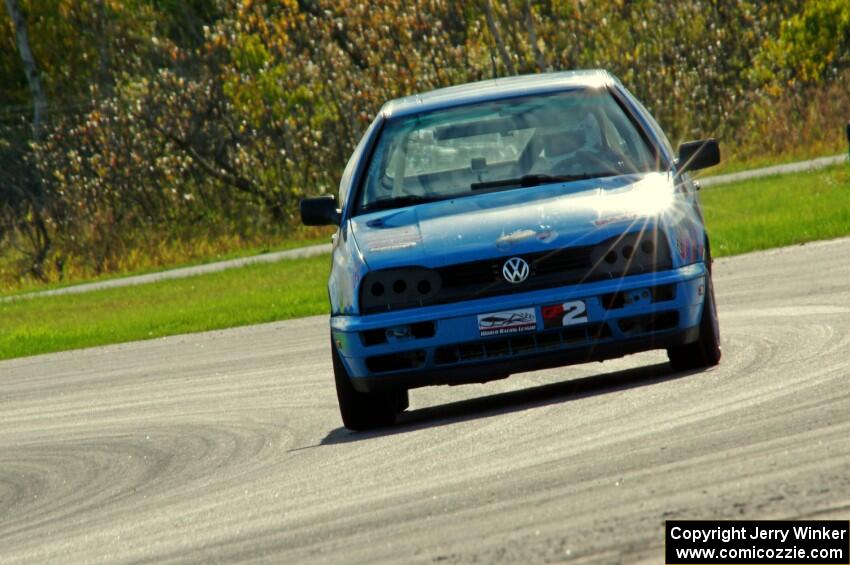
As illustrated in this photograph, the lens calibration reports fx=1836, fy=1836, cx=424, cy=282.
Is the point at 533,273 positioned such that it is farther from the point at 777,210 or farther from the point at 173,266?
the point at 173,266

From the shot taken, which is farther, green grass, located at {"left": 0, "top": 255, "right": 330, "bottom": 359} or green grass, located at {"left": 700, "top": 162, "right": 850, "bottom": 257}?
green grass, located at {"left": 0, "top": 255, "right": 330, "bottom": 359}

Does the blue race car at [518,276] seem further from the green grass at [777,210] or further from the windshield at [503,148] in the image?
the green grass at [777,210]

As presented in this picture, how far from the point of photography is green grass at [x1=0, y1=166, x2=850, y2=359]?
19656 mm

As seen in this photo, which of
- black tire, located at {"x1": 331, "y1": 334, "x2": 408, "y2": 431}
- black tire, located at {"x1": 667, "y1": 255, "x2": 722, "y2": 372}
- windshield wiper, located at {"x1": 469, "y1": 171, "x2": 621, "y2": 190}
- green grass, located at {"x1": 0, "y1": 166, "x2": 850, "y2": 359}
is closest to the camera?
black tire, located at {"x1": 667, "y1": 255, "x2": 722, "y2": 372}

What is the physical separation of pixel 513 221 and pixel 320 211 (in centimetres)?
148

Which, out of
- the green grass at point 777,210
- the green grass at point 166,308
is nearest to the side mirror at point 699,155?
the green grass at point 777,210

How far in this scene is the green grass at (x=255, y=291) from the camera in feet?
Answer: 64.5

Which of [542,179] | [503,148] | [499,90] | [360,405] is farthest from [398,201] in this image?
[360,405]

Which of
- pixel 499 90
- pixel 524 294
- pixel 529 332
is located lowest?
pixel 529 332

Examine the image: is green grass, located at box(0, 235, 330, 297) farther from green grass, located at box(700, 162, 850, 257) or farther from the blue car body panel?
the blue car body panel

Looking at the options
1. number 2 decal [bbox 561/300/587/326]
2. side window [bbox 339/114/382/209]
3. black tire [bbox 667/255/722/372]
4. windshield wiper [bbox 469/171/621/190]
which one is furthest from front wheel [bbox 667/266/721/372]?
side window [bbox 339/114/382/209]

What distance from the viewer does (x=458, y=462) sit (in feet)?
24.6

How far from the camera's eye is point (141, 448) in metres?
10.2

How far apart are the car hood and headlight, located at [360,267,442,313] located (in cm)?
5
